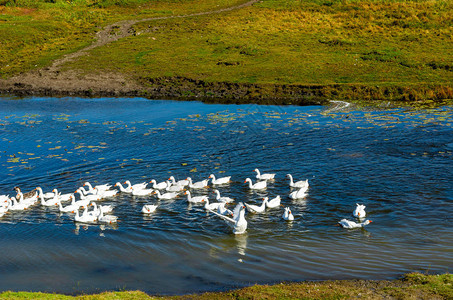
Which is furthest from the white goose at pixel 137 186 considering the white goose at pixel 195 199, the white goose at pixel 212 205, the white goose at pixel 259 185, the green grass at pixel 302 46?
the green grass at pixel 302 46

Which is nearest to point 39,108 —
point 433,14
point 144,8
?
point 144,8

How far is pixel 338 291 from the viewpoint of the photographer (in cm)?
1562

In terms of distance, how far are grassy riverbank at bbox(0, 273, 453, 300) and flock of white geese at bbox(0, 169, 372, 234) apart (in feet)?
17.5

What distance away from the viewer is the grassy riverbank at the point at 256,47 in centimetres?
5256

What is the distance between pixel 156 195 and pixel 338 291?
1372 centimetres

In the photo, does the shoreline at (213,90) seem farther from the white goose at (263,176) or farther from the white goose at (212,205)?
the white goose at (212,205)

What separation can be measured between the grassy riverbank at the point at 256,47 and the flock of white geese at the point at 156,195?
987 inches

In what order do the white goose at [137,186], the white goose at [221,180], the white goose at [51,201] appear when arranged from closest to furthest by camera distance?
1. the white goose at [51,201]
2. the white goose at [137,186]
3. the white goose at [221,180]

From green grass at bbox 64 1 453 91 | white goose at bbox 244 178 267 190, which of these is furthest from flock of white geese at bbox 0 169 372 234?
green grass at bbox 64 1 453 91

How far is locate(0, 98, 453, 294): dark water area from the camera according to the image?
18234 millimetres

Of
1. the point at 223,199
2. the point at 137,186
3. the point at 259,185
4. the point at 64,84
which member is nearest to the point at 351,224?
the point at 259,185

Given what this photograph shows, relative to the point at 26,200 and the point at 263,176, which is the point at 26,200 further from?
the point at 263,176

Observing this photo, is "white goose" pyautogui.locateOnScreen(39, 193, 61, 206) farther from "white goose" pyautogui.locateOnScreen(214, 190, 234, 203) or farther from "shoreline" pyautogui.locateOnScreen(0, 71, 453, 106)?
"shoreline" pyautogui.locateOnScreen(0, 71, 453, 106)

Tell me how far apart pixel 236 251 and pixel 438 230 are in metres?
9.13
